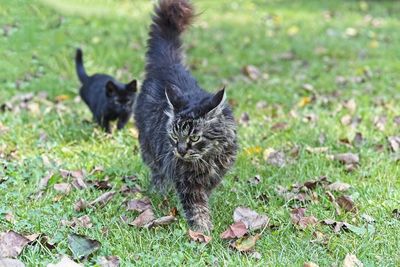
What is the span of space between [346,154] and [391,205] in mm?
1037

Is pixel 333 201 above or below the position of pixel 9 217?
below

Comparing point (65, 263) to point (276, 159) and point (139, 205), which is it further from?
point (276, 159)

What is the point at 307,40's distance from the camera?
10.3 meters

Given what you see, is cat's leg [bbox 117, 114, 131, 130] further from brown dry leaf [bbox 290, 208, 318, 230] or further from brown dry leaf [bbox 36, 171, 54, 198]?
brown dry leaf [bbox 290, 208, 318, 230]

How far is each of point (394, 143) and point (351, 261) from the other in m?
2.26

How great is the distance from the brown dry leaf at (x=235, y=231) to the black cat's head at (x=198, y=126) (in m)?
0.50

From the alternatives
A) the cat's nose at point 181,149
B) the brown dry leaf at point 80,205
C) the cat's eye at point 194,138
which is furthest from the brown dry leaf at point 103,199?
the cat's eye at point 194,138

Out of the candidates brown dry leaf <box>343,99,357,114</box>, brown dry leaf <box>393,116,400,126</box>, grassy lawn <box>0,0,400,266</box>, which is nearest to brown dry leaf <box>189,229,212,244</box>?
grassy lawn <box>0,0,400,266</box>

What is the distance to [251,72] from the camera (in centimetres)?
828

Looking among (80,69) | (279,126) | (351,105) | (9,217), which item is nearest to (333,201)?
(279,126)

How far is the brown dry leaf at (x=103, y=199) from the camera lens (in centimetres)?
414

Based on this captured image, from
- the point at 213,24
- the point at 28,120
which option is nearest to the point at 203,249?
the point at 28,120

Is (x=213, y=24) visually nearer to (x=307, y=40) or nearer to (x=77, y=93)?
(x=307, y=40)

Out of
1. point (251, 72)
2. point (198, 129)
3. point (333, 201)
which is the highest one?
point (198, 129)
